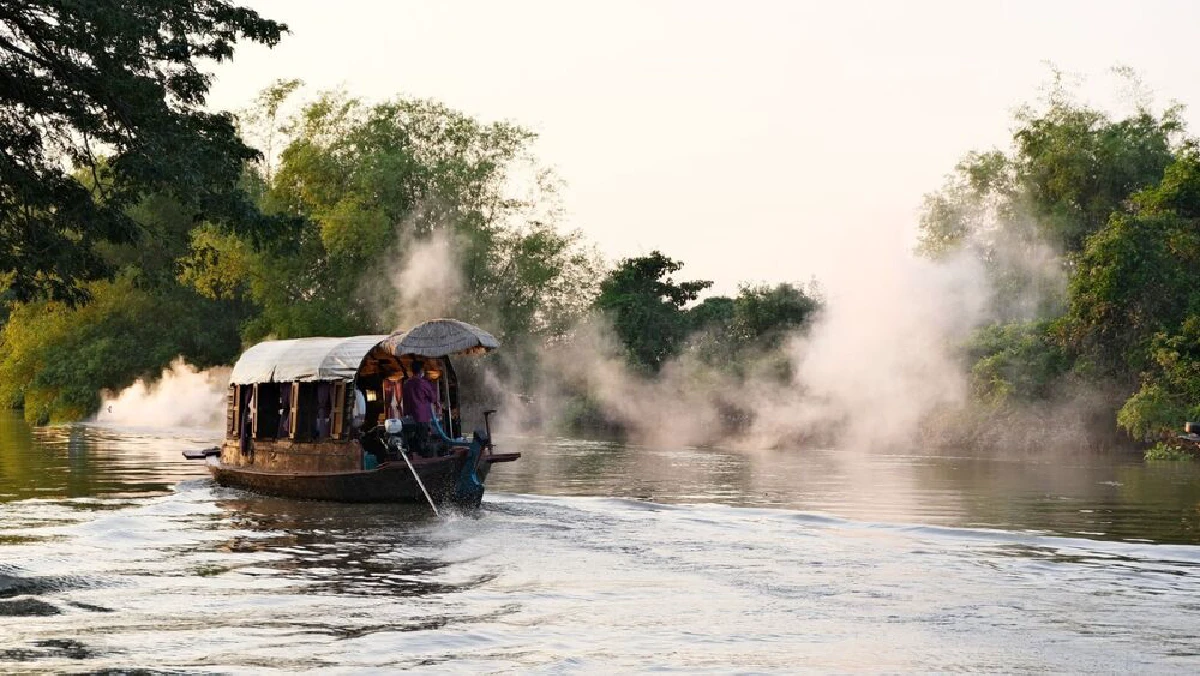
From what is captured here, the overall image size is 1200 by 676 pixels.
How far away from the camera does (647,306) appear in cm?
6059

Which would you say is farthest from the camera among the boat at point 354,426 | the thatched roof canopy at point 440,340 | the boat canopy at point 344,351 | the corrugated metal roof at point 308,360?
the corrugated metal roof at point 308,360

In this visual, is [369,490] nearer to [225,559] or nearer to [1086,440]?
[225,559]

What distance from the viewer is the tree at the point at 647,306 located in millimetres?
58062

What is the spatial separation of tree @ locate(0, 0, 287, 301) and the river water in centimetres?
393

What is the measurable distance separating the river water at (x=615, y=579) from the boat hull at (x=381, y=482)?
1.08 feet

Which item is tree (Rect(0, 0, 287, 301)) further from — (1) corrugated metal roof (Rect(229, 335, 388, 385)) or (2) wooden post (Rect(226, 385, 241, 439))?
(2) wooden post (Rect(226, 385, 241, 439))

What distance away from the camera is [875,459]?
3562cm

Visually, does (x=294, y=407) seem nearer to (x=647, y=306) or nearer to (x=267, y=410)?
(x=267, y=410)

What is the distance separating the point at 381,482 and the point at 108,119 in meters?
7.49

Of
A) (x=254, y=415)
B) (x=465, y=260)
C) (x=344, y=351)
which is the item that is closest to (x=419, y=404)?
(x=344, y=351)

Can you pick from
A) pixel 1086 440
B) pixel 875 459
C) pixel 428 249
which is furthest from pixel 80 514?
pixel 428 249

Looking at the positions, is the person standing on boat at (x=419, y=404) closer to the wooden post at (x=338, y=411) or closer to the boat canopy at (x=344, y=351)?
the boat canopy at (x=344, y=351)

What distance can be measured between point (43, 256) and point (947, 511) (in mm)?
13223

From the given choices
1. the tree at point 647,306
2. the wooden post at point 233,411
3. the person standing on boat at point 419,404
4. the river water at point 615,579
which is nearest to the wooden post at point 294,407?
the river water at point 615,579
